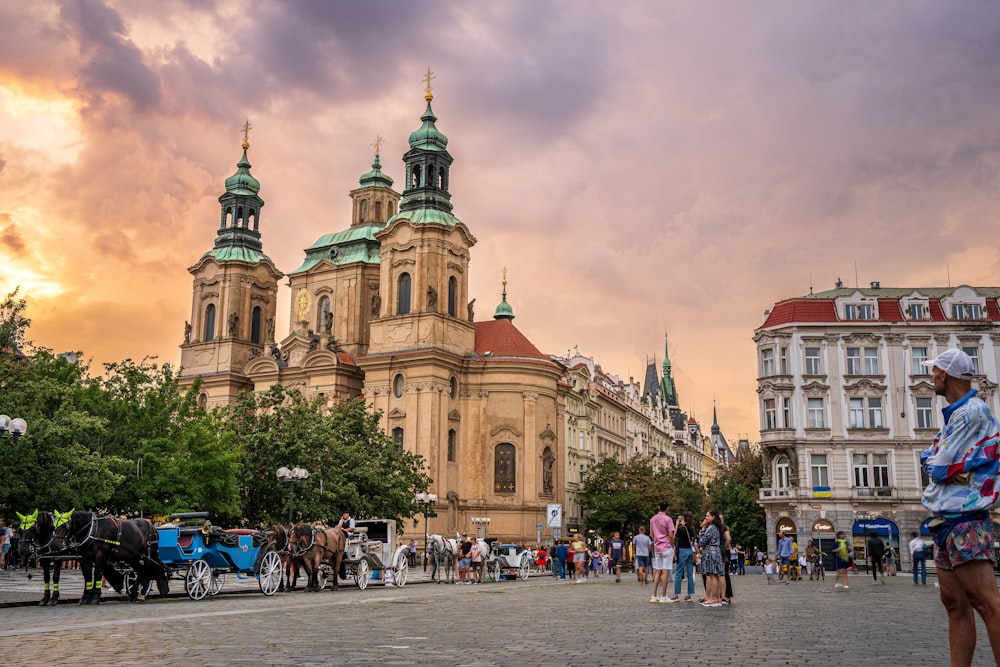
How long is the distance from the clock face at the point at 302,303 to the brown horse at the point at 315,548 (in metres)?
56.4

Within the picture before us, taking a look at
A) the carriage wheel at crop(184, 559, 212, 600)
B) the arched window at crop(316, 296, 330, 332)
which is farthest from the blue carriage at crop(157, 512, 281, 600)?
the arched window at crop(316, 296, 330, 332)

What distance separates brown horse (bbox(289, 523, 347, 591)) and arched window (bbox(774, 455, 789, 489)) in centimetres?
3849

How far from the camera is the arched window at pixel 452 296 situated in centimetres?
7056

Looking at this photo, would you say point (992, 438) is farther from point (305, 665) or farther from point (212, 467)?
point (212, 467)

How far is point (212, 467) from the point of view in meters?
39.1

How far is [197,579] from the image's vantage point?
20688 millimetres

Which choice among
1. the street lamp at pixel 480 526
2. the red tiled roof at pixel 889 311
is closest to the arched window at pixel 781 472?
the red tiled roof at pixel 889 311

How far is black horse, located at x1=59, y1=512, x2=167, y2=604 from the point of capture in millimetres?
18859

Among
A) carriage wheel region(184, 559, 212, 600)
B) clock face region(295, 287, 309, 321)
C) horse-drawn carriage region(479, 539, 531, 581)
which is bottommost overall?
horse-drawn carriage region(479, 539, 531, 581)

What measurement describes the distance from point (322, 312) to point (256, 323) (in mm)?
5837

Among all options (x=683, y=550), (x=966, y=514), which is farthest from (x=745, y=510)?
(x=966, y=514)

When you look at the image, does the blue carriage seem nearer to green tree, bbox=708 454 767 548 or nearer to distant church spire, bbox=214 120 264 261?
green tree, bbox=708 454 767 548

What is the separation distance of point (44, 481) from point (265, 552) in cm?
1074

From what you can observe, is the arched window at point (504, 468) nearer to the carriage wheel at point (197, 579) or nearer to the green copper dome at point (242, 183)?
the green copper dome at point (242, 183)
